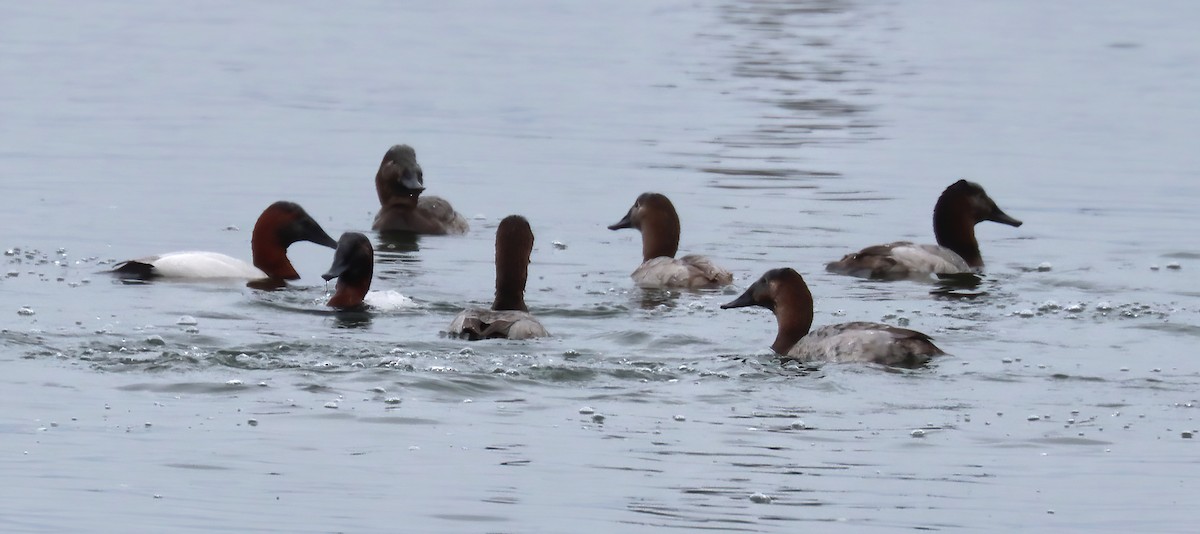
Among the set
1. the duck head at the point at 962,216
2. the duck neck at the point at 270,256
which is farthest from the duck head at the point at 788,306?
the duck head at the point at 962,216

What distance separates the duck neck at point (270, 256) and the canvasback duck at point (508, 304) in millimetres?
2838

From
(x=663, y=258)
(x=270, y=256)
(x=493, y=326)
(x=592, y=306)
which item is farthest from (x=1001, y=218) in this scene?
(x=493, y=326)

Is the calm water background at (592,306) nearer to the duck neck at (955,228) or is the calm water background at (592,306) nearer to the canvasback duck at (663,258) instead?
the canvasback duck at (663,258)

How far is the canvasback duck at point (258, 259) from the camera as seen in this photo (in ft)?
52.5

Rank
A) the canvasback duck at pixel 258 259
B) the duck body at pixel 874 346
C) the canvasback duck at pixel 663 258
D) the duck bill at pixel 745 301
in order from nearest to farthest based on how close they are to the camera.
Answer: the duck body at pixel 874 346 < the duck bill at pixel 745 301 < the canvasback duck at pixel 258 259 < the canvasback duck at pixel 663 258

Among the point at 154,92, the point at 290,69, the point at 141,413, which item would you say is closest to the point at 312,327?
the point at 141,413

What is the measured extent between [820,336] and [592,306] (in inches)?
107

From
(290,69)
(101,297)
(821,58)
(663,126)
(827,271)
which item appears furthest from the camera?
(821,58)

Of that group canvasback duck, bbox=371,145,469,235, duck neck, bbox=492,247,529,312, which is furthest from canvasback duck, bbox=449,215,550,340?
canvasback duck, bbox=371,145,469,235

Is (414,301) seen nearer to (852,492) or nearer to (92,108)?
(852,492)

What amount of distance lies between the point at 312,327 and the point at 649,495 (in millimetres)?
5065

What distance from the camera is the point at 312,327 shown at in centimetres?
1404

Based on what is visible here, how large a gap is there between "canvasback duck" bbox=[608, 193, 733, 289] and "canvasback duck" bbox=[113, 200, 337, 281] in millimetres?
2656

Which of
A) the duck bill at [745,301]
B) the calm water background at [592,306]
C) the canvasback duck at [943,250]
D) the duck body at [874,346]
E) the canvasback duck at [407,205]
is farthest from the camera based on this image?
the canvasback duck at [407,205]
